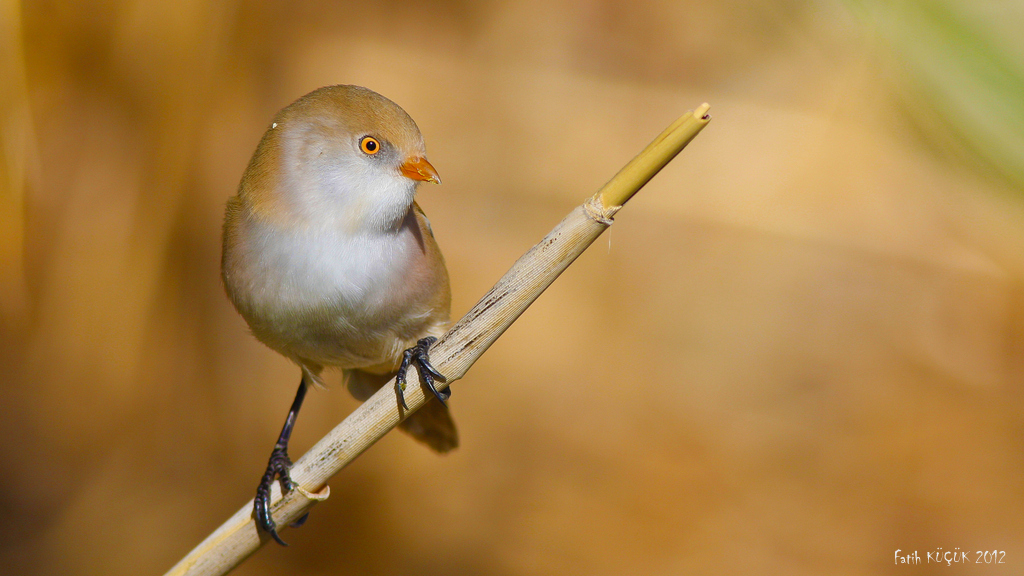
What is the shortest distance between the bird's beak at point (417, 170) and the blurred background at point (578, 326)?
5.93 feet

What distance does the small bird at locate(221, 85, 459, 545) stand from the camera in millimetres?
1257

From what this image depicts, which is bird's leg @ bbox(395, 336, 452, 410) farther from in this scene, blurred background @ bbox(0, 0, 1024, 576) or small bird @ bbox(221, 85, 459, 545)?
blurred background @ bbox(0, 0, 1024, 576)

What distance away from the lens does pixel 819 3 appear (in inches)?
82.9

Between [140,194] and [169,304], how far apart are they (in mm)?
466

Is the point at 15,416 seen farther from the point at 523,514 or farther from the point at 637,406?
the point at 637,406

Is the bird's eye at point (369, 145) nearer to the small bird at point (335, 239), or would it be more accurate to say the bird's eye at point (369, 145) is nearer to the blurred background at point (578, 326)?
the small bird at point (335, 239)

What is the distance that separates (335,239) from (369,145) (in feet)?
0.61

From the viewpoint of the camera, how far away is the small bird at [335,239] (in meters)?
1.26

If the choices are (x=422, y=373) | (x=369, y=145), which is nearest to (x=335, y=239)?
(x=369, y=145)

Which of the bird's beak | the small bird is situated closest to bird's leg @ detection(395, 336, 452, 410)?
the small bird

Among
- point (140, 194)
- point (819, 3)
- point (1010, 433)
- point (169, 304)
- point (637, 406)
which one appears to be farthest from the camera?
point (637, 406)

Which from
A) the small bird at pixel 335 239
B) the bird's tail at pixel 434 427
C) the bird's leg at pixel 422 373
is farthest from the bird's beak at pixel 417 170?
the bird's tail at pixel 434 427

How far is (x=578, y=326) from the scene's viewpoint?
3244 mm

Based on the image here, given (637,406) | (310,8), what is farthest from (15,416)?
(637,406)
